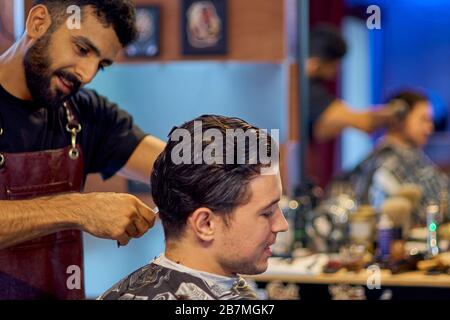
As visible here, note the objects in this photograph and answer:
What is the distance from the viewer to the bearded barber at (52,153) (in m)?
1.77

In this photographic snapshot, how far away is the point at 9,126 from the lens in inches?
75.1

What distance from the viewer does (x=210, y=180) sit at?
5.48ft

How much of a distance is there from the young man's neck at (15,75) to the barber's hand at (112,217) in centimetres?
28

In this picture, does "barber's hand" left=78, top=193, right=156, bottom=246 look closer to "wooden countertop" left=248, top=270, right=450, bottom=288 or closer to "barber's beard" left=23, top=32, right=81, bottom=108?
"barber's beard" left=23, top=32, right=81, bottom=108

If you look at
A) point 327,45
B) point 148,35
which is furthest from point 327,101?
point 148,35

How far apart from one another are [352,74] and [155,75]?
3.78m

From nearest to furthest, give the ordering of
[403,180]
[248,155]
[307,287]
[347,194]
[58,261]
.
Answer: [248,155] → [58,261] → [307,287] → [347,194] → [403,180]

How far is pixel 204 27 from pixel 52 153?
223 centimetres

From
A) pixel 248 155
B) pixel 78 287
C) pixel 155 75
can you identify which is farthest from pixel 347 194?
pixel 248 155

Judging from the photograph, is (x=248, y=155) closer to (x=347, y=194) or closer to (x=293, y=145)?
(x=347, y=194)

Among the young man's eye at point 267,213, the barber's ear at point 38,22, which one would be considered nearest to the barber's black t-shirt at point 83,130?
the barber's ear at point 38,22

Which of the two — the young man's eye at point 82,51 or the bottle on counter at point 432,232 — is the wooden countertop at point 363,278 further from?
the young man's eye at point 82,51

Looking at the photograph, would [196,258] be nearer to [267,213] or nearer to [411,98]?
[267,213]

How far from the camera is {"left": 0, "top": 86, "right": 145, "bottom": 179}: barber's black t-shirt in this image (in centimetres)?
191
